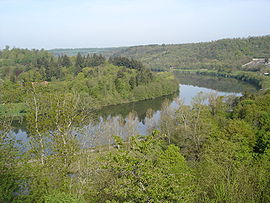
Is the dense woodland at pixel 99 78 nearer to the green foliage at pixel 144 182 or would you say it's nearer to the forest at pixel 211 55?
the forest at pixel 211 55

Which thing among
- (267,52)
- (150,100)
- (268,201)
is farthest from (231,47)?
(268,201)

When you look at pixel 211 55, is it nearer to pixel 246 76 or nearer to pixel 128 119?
pixel 246 76

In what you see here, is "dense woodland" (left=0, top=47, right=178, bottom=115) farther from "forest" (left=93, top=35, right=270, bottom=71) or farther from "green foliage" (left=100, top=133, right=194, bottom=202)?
"green foliage" (left=100, top=133, right=194, bottom=202)

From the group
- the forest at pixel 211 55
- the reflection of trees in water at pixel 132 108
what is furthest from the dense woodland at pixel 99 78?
the forest at pixel 211 55

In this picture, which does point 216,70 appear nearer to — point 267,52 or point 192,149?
point 267,52

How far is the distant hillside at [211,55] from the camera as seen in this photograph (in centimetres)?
10993

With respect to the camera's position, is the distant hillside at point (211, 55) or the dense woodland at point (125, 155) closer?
the dense woodland at point (125, 155)

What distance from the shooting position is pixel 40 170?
7.91 meters

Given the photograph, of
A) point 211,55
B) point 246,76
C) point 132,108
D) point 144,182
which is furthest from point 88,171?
point 211,55

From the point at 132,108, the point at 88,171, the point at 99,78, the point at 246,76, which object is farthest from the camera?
the point at 246,76

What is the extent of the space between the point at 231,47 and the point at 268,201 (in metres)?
134

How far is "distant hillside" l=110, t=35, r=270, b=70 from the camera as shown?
10993cm

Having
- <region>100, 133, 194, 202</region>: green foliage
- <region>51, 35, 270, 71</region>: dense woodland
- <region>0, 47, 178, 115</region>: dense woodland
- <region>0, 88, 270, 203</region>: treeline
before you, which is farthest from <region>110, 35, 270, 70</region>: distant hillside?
<region>100, 133, 194, 202</region>: green foliage

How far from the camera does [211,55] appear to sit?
128 meters
